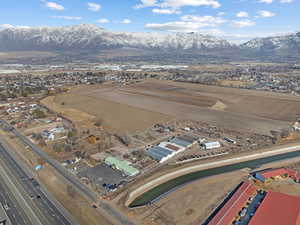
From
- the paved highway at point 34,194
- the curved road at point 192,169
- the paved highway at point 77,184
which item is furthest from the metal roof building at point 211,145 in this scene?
the paved highway at point 34,194

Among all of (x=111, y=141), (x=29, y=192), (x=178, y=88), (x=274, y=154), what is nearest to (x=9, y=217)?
(x=29, y=192)

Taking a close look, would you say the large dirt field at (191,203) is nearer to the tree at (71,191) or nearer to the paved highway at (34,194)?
the tree at (71,191)

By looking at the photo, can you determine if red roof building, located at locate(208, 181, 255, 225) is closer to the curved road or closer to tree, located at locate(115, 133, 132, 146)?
the curved road

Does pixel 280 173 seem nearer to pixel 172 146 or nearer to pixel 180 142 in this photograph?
pixel 180 142

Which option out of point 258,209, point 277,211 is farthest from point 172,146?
point 277,211

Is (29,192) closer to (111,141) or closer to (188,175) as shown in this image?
(111,141)
